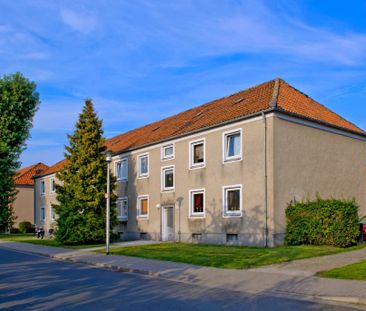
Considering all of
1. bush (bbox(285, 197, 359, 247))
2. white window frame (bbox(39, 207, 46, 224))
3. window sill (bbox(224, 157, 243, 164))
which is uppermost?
window sill (bbox(224, 157, 243, 164))

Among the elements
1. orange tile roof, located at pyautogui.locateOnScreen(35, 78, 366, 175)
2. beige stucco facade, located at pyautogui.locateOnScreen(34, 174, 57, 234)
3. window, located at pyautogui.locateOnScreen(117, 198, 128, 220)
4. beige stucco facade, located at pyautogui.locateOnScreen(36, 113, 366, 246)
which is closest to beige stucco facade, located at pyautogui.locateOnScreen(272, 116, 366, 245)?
beige stucco facade, located at pyautogui.locateOnScreen(36, 113, 366, 246)

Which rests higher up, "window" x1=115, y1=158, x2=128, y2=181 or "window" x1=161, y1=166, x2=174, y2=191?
"window" x1=115, y1=158, x2=128, y2=181

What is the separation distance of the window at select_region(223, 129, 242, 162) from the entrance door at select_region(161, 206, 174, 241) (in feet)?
19.5

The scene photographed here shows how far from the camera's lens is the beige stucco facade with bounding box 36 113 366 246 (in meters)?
21.4

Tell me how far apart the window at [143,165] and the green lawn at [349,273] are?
61.0 feet

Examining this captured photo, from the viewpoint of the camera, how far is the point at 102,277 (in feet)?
43.7

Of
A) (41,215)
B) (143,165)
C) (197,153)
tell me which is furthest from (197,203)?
(41,215)

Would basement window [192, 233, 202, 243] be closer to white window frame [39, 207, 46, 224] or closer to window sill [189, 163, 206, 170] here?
window sill [189, 163, 206, 170]

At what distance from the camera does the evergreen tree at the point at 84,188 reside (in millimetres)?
27203

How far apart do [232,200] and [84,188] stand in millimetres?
9757

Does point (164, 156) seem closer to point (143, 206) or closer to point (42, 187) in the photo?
point (143, 206)

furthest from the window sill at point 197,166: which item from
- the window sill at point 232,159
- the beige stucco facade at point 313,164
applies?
the beige stucco facade at point 313,164

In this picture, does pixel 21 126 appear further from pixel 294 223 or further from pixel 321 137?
pixel 321 137

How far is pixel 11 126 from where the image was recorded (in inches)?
547
